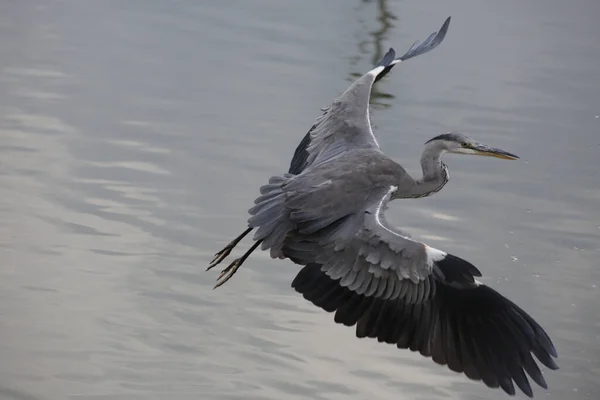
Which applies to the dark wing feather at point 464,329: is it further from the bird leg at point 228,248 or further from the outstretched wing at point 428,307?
the bird leg at point 228,248

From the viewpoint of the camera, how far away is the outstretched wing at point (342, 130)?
7492 millimetres

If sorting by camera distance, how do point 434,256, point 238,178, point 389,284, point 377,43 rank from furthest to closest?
point 377,43
point 238,178
point 389,284
point 434,256

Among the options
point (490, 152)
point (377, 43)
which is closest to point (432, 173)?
point (490, 152)

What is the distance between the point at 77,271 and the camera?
7746 mm

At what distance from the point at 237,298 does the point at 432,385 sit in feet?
4.37

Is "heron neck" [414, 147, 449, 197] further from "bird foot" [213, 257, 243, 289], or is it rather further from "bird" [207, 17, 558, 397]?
"bird foot" [213, 257, 243, 289]

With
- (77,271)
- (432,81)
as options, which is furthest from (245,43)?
(77,271)

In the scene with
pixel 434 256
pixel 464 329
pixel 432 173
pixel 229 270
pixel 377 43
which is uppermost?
pixel 434 256

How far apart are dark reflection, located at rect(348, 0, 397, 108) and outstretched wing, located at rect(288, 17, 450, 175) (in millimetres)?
3702

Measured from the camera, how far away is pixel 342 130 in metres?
7.57

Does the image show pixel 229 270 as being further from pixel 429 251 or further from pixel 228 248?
pixel 429 251

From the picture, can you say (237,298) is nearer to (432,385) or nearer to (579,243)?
(432,385)

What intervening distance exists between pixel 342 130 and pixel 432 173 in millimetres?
591

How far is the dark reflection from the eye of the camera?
11828mm
